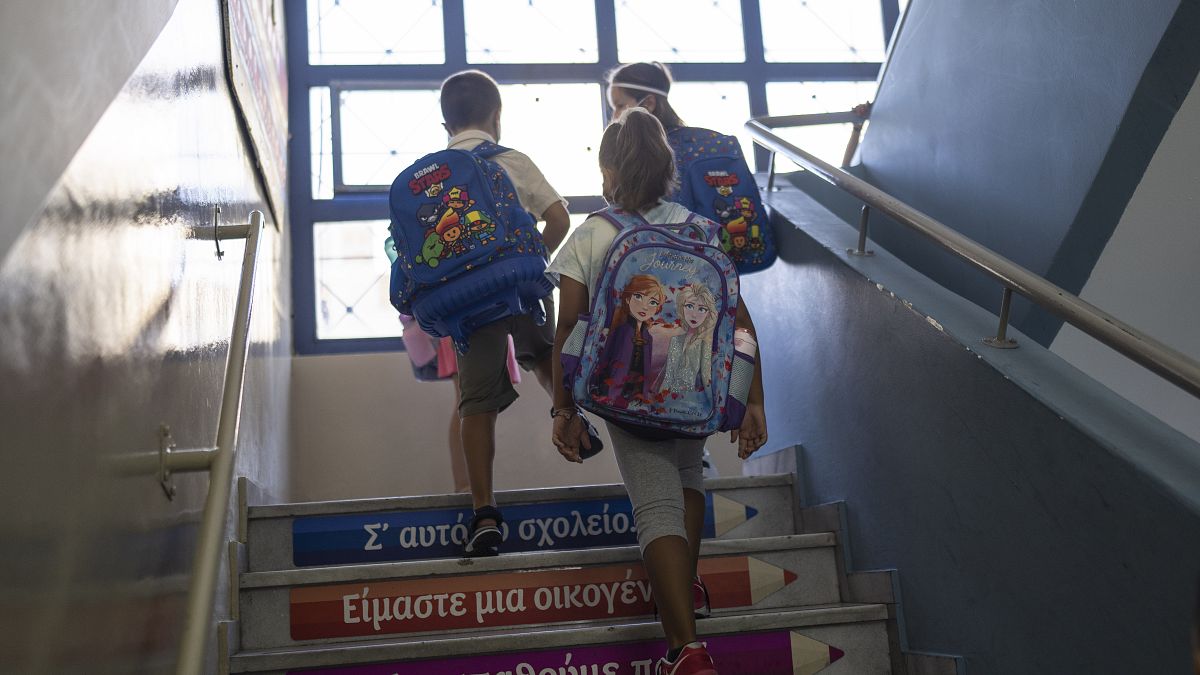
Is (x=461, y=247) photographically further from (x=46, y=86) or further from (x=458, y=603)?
(x=46, y=86)

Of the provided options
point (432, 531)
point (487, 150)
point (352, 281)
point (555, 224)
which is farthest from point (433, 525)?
point (352, 281)

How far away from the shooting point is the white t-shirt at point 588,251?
2.72 m

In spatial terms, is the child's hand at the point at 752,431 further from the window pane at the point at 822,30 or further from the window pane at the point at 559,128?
the window pane at the point at 822,30

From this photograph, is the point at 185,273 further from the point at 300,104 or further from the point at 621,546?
the point at 300,104

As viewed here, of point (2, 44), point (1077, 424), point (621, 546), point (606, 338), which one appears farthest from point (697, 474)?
point (2, 44)

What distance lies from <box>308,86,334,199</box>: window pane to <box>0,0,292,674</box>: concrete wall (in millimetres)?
2829

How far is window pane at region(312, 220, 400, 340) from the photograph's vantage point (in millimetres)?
5766

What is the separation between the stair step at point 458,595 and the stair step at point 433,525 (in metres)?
0.31

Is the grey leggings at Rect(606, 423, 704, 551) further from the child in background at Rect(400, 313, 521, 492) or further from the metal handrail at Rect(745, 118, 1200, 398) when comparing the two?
the child in background at Rect(400, 313, 521, 492)

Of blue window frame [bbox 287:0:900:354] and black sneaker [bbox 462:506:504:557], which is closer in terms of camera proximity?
black sneaker [bbox 462:506:504:557]

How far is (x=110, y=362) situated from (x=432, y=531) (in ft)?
5.12

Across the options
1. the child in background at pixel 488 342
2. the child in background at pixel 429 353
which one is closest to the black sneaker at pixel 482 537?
the child in background at pixel 488 342

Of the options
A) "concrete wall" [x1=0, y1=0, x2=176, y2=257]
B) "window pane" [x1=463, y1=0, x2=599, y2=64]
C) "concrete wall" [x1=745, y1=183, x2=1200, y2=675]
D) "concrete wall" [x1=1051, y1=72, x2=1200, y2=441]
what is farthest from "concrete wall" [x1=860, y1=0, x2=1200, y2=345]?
"window pane" [x1=463, y1=0, x2=599, y2=64]

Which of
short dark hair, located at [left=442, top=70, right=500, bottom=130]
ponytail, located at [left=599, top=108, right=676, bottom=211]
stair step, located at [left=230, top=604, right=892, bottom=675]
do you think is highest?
short dark hair, located at [left=442, top=70, right=500, bottom=130]
